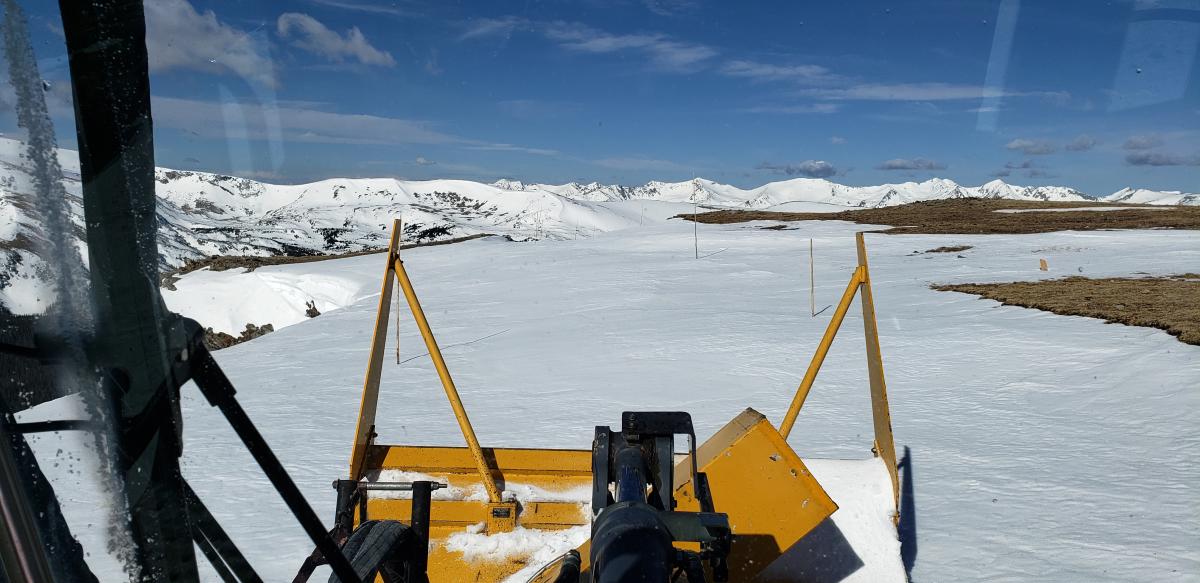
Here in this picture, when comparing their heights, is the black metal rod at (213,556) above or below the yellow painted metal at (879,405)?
above

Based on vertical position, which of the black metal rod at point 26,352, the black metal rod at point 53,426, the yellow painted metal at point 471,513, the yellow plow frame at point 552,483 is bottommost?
the yellow painted metal at point 471,513

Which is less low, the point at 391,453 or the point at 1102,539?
the point at 391,453

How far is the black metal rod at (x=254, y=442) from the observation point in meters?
1.01

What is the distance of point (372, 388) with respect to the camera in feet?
13.4

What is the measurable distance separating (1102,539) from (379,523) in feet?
13.6

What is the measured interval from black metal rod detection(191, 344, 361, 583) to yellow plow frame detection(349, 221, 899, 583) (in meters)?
1.85

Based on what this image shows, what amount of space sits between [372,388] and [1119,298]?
482 inches

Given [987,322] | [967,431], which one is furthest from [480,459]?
[987,322]

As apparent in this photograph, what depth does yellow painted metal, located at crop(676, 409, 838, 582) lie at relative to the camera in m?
3.18

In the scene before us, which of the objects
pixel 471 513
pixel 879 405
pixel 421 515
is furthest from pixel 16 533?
pixel 879 405

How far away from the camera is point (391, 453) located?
3.91m

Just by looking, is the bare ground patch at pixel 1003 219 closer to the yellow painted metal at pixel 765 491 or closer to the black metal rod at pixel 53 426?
the yellow painted metal at pixel 765 491

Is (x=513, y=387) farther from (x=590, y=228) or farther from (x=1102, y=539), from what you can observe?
(x=590, y=228)

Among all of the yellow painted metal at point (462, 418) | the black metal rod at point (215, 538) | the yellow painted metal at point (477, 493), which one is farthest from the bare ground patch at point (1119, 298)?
the black metal rod at point (215, 538)
